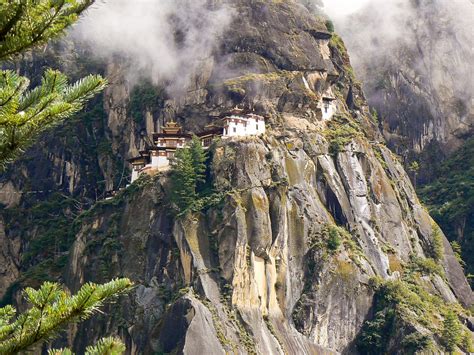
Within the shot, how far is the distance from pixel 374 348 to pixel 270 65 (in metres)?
28.5

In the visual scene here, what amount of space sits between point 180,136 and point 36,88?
61976 mm

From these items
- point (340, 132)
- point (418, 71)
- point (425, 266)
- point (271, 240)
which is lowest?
point (271, 240)

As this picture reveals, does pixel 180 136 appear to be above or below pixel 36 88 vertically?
above

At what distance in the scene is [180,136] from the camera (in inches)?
2712

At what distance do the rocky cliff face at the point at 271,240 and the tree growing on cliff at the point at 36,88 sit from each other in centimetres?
4764

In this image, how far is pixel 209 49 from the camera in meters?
77.1

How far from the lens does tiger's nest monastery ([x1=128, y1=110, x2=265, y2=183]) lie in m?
66.9

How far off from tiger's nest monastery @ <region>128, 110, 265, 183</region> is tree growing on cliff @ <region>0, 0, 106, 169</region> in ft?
193

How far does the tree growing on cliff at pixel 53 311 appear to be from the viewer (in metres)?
6.59

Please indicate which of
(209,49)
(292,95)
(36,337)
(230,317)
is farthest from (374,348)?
(36,337)

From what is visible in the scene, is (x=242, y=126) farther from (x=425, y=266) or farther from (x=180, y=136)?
(x=425, y=266)

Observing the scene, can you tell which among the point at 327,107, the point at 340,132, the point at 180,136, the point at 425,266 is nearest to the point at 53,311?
the point at 180,136

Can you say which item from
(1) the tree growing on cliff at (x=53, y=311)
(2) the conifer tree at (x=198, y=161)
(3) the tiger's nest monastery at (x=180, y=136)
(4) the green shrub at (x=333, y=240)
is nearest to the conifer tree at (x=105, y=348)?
(1) the tree growing on cliff at (x=53, y=311)

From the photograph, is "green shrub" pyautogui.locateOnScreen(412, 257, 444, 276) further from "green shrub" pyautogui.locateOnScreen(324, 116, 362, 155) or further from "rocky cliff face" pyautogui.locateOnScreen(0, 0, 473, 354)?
"green shrub" pyautogui.locateOnScreen(324, 116, 362, 155)
